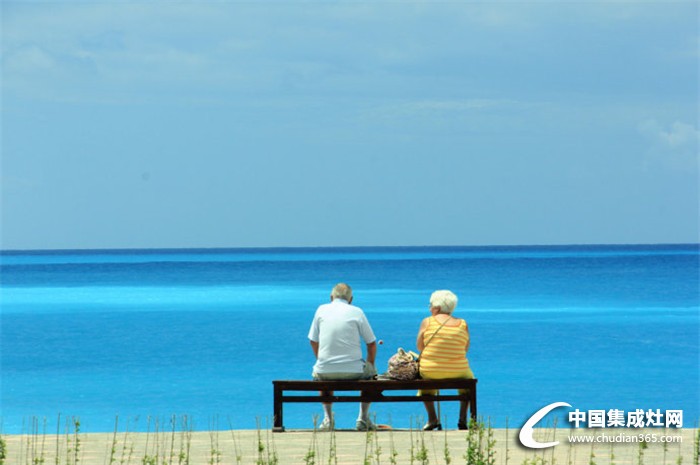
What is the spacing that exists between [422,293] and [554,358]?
30.0 metres

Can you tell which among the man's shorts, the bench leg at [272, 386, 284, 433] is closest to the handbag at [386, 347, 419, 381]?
the man's shorts

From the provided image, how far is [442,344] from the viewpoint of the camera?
1036 centimetres

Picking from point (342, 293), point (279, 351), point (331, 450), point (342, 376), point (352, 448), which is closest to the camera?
point (331, 450)

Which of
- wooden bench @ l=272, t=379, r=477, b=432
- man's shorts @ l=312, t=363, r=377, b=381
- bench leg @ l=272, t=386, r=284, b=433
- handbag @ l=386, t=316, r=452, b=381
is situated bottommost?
bench leg @ l=272, t=386, r=284, b=433

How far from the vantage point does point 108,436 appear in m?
10.4

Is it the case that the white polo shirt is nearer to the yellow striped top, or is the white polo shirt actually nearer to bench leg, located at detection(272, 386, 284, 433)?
bench leg, located at detection(272, 386, 284, 433)

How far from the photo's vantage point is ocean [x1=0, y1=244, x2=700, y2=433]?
2167cm

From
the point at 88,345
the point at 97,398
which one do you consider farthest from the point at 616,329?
the point at 97,398

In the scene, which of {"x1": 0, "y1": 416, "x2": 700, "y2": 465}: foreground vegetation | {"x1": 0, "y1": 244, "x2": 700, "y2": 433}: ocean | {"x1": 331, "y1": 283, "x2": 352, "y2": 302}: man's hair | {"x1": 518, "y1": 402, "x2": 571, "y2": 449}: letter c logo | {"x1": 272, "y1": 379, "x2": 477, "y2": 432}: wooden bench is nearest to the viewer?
{"x1": 0, "y1": 416, "x2": 700, "y2": 465}: foreground vegetation

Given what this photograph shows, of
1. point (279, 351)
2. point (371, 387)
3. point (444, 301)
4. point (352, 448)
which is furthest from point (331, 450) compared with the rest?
point (279, 351)

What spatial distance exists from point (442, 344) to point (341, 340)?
91 cm

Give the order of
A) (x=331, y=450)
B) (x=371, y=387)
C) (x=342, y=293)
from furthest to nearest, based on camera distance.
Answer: (x=342, y=293) → (x=371, y=387) → (x=331, y=450)

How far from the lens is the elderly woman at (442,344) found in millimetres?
10312

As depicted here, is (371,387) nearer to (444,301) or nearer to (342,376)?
(342,376)
